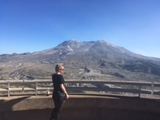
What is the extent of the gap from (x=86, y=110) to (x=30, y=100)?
5.19 ft

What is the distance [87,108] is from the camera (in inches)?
311

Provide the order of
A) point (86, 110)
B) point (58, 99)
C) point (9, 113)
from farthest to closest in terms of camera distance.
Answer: point (86, 110)
point (9, 113)
point (58, 99)

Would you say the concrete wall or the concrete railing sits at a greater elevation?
the concrete railing

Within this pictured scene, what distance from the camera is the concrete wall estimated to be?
7457 millimetres

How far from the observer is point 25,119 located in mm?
7539

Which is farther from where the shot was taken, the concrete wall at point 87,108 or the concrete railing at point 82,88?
the concrete railing at point 82,88

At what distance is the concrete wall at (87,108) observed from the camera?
746cm

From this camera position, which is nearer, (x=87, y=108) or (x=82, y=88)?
(x=87, y=108)

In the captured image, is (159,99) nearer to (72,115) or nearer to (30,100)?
(72,115)

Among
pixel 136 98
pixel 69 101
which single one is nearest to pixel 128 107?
pixel 136 98

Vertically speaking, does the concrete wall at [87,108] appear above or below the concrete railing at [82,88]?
below

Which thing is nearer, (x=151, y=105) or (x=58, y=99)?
(x=58, y=99)

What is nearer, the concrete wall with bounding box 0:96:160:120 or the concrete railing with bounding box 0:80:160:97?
the concrete wall with bounding box 0:96:160:120

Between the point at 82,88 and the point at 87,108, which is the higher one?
the point at 82,88
